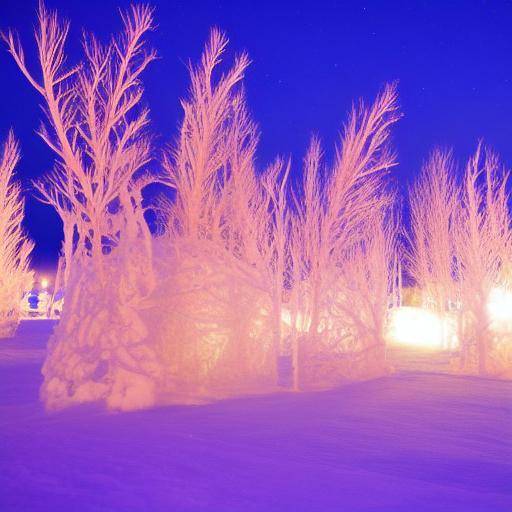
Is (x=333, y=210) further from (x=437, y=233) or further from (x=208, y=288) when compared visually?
(x=437, y=233)

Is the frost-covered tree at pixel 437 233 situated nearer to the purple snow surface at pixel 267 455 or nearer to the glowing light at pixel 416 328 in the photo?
the glowing light at pixel 416 328

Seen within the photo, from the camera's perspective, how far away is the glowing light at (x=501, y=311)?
12.3 m

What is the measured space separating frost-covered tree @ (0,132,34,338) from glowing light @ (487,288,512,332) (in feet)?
44.4

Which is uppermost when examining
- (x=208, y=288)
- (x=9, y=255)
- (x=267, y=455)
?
(x=9, y=255)

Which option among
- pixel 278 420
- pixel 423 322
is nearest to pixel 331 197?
pixel 278 420

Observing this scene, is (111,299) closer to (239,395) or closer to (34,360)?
(239,395)

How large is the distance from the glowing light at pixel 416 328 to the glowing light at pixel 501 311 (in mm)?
4670

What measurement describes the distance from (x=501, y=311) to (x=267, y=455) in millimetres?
8909

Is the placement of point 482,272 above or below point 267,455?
above

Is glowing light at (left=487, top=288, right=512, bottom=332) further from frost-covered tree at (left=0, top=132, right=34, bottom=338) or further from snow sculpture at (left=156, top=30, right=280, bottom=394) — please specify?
frost-covered tree at (left=0, top=132, right=34, bottom=338)

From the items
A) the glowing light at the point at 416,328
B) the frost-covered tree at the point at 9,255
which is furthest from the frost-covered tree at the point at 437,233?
the frost-covered tree at the point at 9,255

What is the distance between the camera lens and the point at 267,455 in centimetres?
538

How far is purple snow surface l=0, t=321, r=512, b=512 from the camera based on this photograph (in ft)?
14.0

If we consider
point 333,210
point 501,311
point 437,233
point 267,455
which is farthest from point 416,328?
point 267,455
